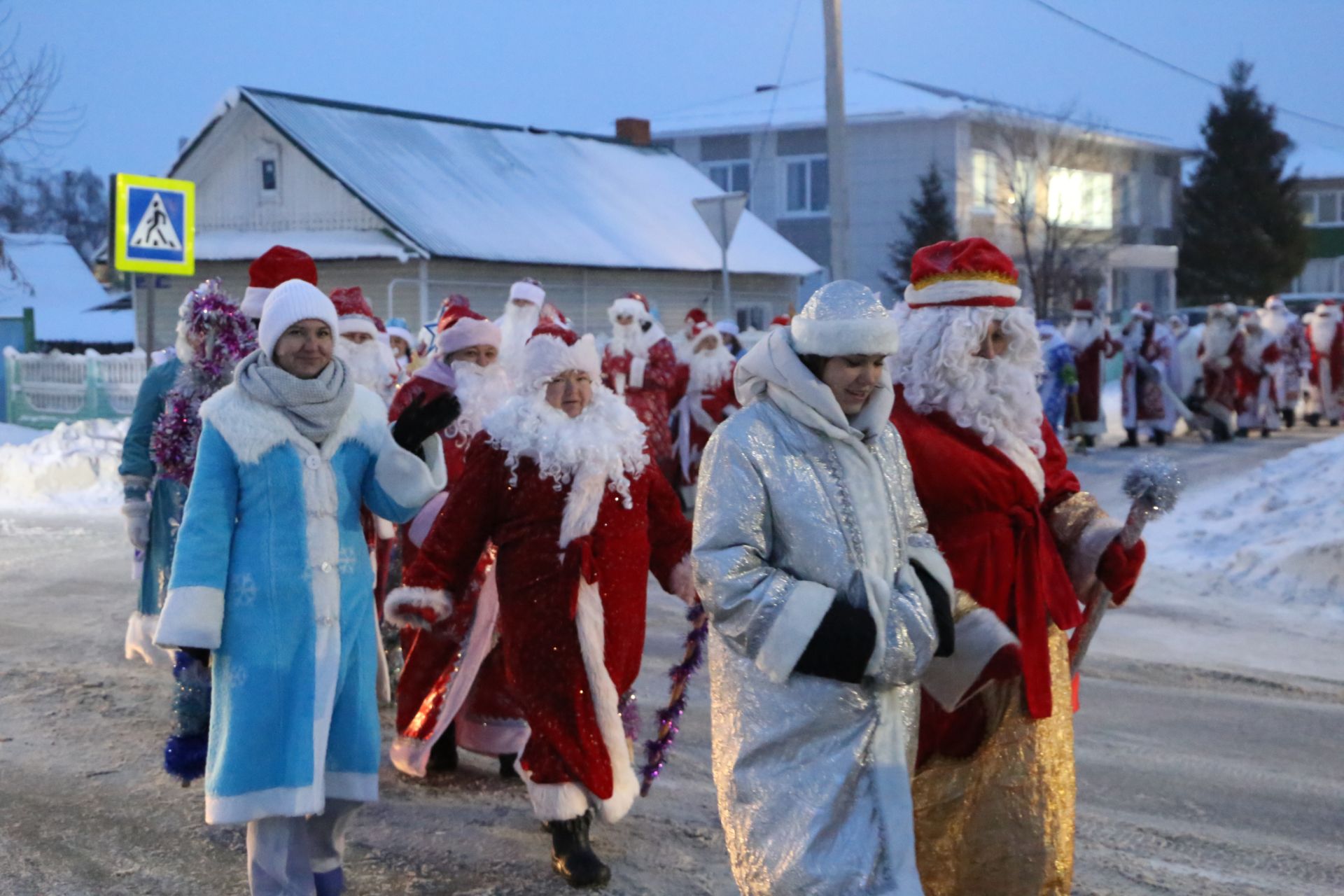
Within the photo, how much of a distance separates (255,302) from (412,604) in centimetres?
176

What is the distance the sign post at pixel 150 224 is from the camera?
1450 cm

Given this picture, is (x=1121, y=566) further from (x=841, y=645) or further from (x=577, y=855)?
(x=577, y=855)

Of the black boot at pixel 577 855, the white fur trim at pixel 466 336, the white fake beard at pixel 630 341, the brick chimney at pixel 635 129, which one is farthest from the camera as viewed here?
the brick chimney at pixel 635 129

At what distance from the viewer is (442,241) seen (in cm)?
2647

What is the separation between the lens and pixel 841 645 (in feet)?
11.6

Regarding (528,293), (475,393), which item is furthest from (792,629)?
(528,293)

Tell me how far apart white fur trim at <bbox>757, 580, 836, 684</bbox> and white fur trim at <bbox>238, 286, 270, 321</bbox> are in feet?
11.6

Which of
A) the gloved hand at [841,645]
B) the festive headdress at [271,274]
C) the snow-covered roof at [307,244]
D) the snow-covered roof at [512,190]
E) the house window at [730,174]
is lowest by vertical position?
the gloved hand at [841,645]

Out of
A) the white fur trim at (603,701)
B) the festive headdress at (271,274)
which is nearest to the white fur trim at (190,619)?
the white fur trim at (603,701)

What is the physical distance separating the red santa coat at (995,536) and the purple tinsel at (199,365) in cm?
303

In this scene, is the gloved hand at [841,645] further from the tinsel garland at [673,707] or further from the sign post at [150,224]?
the sign post at [150,224]

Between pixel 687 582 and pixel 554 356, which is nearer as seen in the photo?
pixel 687 582

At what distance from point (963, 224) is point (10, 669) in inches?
1448

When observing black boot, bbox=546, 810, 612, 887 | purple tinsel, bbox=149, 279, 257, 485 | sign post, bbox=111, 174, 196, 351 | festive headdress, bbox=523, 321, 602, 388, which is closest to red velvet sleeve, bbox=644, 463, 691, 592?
festive headdress, bbox=523, 321, 602, 388
